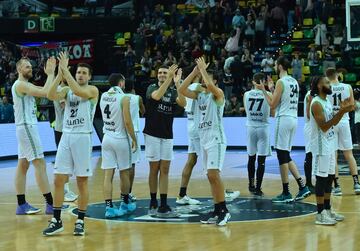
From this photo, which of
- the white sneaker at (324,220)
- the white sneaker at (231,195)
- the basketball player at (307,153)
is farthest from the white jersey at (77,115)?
the basketball player at (307,153)

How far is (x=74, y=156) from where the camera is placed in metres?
10.1

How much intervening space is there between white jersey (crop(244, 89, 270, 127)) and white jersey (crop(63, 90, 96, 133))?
3.82 meters

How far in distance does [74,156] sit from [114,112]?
129cm

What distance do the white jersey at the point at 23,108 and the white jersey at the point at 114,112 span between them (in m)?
1.23

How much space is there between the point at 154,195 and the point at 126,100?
1.46m

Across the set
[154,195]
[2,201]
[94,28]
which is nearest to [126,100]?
[154,195]

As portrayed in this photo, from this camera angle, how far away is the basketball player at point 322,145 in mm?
10383

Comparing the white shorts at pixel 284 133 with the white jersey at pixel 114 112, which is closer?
the white jersey at pixel 114 112

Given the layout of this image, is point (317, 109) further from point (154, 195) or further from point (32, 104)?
point (32, 104)

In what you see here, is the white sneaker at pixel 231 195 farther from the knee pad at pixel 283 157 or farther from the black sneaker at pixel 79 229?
the black sneaker at pixel 79 229

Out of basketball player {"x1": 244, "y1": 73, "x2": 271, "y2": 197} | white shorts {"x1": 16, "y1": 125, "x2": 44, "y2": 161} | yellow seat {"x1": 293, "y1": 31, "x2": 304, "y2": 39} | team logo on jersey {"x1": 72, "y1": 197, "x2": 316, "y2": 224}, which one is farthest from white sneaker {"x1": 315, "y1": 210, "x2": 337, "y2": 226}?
yellow seat {"x1": 293, "y1": 31, "x2": 304, "y2": 39}

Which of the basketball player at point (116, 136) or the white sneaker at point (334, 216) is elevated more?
the basketball player at point (116, 136)

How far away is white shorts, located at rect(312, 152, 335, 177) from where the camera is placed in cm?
1048

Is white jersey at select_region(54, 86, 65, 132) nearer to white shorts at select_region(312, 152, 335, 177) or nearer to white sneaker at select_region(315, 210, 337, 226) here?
white shorts at select_region(312, 152, 335, 177)
